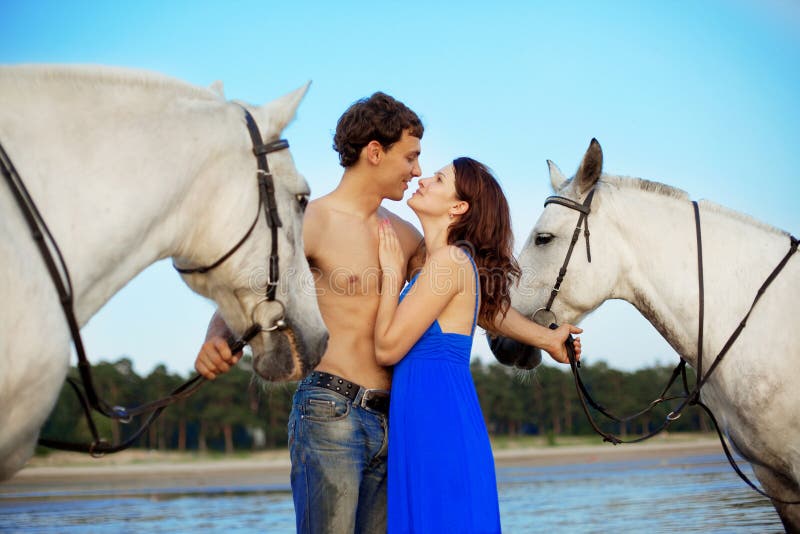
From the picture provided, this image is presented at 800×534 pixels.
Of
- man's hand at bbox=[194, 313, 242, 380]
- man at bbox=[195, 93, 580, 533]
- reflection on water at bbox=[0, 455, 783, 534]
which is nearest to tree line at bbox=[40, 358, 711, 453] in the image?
reflection on water at bbox=[0, 455, 783, 534]

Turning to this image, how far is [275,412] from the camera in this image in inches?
1810

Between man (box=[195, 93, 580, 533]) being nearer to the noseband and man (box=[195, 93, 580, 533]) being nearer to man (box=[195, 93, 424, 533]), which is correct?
man (box=[195, 93, 424, 533])

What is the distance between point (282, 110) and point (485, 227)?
55.3 inches

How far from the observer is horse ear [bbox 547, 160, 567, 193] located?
16.2ft

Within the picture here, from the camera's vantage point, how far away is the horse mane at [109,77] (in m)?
2.42

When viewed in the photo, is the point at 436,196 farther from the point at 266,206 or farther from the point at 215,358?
the point at 215,358

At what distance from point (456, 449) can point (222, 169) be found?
1.67 m

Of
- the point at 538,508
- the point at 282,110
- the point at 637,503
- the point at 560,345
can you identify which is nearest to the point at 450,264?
the point at 560,345

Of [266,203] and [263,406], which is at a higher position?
[266,203]

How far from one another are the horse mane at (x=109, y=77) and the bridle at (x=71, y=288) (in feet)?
0.82

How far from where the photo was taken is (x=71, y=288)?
229 cm

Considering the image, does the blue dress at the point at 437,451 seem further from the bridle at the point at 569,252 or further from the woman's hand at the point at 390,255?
the bridle at the point at 569,252

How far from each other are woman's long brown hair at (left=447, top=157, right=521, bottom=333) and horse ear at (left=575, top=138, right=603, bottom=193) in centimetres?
84

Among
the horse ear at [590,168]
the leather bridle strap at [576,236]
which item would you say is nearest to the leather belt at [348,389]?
the leather bridle strap at [576,236]
